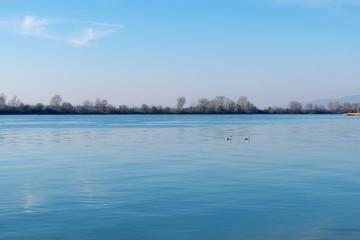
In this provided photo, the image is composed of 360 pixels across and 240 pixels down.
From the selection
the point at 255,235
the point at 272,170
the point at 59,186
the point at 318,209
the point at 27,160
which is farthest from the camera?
the point at 27,160

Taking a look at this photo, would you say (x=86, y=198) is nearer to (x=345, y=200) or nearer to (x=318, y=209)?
(x=318, y=209)

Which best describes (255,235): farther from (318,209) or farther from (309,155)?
(309,155)

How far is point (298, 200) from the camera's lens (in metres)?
12.5

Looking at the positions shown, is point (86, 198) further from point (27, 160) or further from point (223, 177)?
point (27, 160)

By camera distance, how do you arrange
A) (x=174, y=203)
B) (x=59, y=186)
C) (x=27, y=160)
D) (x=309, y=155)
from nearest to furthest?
(x=174, y=203)
(x=59, y=186)
(x=27, y=160)
(x=309, y=155)

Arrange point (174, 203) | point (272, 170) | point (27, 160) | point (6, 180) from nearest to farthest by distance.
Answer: point (174, 203) → point (6, 180) → point (272, 170) → point (27, 160)

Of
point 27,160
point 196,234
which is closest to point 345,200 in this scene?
point 196,234

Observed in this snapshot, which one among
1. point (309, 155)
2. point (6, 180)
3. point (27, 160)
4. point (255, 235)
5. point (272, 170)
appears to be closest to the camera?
point (255, 235)

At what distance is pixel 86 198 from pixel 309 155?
52.4 feet

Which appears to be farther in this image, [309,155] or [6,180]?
[309,155]

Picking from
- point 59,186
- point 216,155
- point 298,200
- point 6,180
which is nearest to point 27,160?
point 6,180

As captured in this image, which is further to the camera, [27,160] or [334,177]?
[27,160]

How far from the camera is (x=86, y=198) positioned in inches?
502

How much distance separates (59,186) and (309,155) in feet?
51.1
